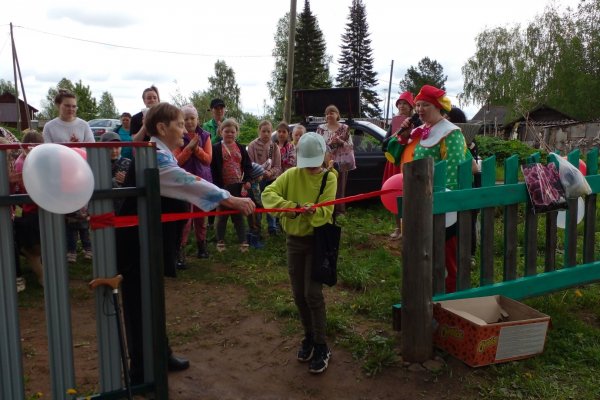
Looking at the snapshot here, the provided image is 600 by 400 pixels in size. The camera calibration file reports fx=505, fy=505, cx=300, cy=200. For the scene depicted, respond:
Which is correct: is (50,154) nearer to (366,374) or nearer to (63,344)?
(63,344)

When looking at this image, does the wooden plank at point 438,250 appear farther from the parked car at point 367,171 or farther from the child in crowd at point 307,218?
the parked car at point 367,171

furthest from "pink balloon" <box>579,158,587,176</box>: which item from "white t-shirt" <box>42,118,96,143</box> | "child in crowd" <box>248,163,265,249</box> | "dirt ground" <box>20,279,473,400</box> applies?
"white t-shirt" <box>42,118,96,143</box>

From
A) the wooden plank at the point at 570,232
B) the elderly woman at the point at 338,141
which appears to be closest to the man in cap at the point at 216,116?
the elderly woman at the point at 338,141

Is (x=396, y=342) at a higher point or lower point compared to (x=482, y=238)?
lower

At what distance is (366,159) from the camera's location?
9.07 m

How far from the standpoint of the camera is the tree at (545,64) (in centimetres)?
4288

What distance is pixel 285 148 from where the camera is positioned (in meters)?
7.77

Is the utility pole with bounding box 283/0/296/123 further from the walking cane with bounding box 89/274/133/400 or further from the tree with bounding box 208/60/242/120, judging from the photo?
the tree with bounding box 208/60/242/120

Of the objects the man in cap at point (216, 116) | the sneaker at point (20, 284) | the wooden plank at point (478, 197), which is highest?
the man in cap at point (216, 116)

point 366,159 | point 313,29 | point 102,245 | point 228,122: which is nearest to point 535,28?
point 313,29

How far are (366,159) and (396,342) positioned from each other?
5.68 metres

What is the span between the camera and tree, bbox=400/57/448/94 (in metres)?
84.2

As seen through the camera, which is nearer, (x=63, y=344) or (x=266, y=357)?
(x=63, y=344)

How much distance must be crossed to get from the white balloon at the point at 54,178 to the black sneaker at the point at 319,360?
195 centimetres
